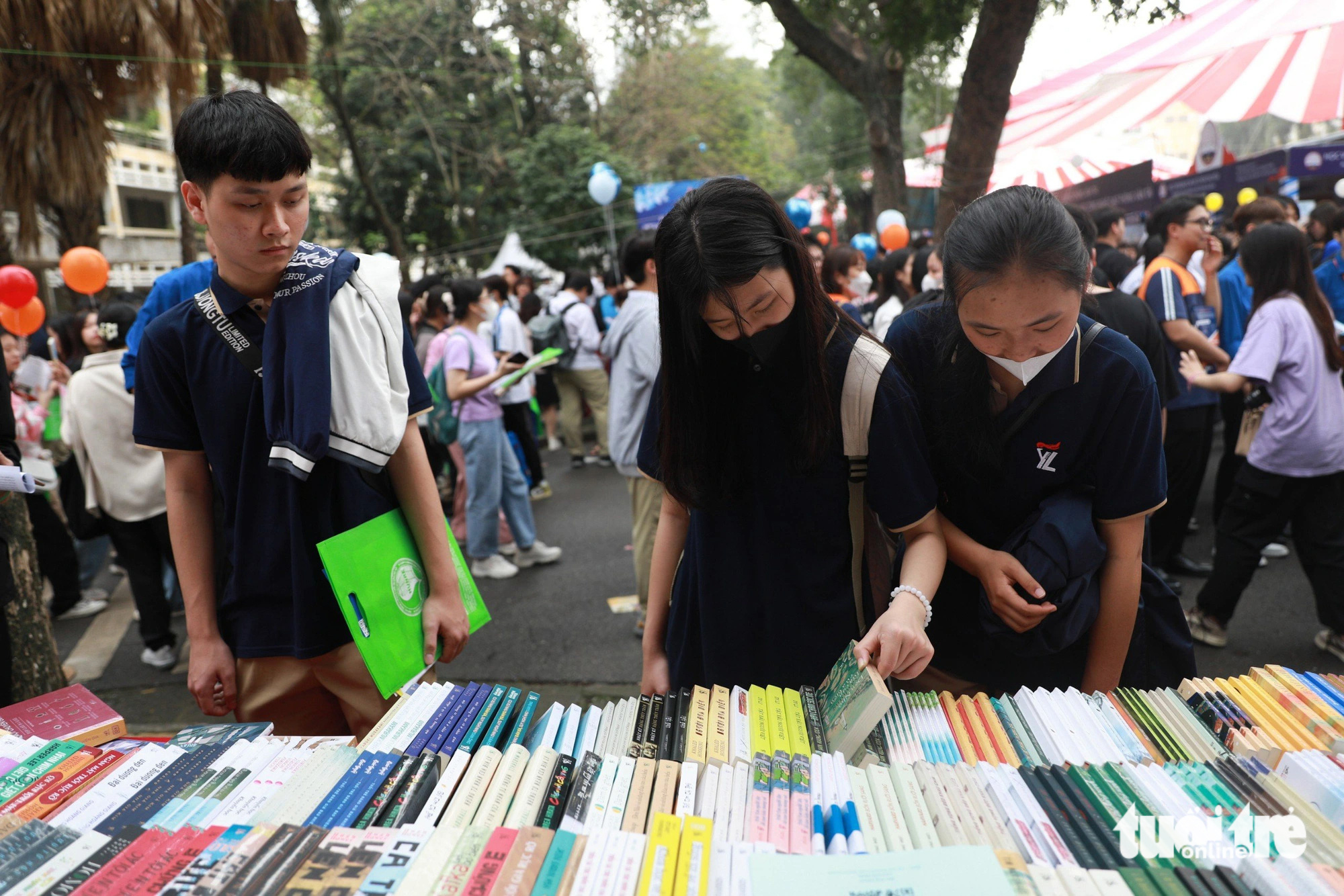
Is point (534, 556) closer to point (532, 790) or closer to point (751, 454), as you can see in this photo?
point (751, 454)

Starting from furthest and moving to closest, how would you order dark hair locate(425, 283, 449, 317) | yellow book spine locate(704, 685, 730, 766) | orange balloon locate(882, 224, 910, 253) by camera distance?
orange balloon locate(882, 224, 910, 253) → dark hair locate(425, 283, 449, 317) → yellow book spine locate(704, 685, 730, 766)

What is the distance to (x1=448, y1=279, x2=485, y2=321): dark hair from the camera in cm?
523

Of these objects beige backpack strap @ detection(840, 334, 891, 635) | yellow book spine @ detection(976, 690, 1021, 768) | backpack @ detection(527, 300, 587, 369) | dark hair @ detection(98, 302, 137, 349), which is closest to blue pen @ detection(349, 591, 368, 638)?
beige backpack strap @ detection(840, 334, 891, 635)

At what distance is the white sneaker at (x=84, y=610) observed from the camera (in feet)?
16.9

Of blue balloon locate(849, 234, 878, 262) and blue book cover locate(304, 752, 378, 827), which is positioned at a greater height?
blue balloon locate(849, 234, 878, 262)

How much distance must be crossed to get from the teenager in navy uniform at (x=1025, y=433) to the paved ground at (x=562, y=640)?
7.39 feet

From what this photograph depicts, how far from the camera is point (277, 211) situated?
1595 mm

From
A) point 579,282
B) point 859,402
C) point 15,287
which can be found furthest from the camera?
point 579,282

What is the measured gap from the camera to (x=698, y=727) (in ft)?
4.23

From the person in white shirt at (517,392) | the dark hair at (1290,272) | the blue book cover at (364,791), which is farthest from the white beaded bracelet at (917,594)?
the person in white shirt at (517,392)

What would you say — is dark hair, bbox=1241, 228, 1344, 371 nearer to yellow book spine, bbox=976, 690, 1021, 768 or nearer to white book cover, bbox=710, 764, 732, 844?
yellow book spine, bbox=976, 690, 1021, 768

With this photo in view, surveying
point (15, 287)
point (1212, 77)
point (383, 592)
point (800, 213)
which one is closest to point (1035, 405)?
point (383, 592)

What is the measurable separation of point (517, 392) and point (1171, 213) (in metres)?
4.32

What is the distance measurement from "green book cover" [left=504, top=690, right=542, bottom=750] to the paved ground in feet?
8.04
